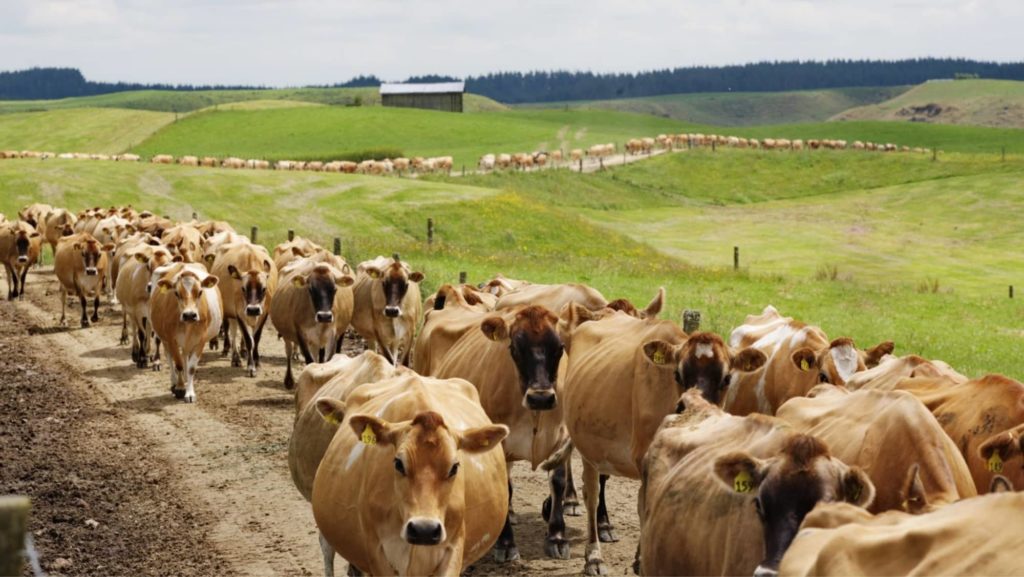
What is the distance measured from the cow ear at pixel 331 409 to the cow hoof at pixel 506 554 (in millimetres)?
3223

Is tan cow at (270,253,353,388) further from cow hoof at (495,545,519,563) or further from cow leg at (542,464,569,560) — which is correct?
cow hoof at (495,545,519,563)

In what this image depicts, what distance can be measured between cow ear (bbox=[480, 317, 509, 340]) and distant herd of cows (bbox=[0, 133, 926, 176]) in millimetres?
70911

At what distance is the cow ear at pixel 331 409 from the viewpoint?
375 inches

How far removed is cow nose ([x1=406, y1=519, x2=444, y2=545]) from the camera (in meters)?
7.54

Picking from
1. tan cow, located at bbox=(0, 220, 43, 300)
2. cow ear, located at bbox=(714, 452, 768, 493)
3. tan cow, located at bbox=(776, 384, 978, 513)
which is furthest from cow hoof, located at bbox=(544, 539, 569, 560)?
tan cow, located at bbox=(0, 220, 43, 300)

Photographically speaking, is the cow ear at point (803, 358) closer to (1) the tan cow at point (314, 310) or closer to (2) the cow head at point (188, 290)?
(1) the tan cow at point (314, 310)

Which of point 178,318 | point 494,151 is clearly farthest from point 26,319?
point 494,151

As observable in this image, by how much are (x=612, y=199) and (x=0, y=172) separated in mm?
37904

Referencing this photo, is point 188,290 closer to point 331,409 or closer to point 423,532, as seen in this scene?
point 331,409

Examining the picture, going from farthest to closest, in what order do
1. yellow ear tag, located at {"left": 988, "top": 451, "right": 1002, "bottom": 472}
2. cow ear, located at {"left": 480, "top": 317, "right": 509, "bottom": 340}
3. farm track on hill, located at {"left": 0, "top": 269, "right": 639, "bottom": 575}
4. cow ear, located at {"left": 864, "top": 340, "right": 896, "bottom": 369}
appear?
cow ear, located at {"left": 864, "top": 340, "right": 896, "bottom": 369}, cow ear, located at {"left": 480, "top": 317, "right": 509, "bottom": 340}, farm track on hill, located at {"left": 0, "top": 269, "right": 639, "bottom": 575}, yellow ear tag, located at {"left": 988, "top": 451, "right": 1002, "bottom": 472}

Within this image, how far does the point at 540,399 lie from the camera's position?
11.9m

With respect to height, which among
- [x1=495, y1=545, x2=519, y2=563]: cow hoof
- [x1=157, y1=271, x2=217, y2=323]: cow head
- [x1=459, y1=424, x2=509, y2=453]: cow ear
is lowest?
[x1=495, y1=545, x2=519, y2=563]: cow hoof

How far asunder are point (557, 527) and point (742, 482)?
550 centimetres

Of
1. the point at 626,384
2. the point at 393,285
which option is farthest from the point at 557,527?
the point at 393,285
